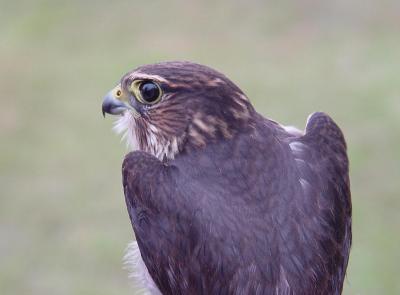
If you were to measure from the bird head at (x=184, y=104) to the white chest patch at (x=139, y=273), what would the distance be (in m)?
0.60

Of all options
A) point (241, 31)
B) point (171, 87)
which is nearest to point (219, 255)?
point (171, 87)

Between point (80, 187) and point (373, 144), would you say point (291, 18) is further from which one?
point (80, 187)

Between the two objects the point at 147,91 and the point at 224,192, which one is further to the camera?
the point at 147,91

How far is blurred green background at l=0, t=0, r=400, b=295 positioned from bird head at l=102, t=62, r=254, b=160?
4.49 metres

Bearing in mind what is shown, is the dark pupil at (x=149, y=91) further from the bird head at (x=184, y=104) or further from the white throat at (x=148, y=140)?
the white throat at (x=148, y=140)

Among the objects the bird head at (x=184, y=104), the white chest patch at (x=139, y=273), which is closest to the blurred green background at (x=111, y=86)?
the white chest patch at (x=139, y=273)

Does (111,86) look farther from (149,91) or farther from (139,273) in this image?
(149,91)

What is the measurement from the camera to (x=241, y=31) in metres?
14.0

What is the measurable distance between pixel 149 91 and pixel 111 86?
771 centimetres

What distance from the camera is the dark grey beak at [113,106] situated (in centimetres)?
493

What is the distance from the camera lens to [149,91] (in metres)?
4.79

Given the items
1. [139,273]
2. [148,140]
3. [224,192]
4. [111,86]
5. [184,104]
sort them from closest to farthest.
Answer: [224,192] < [184,104] < [148,140] < [139,273] < [111,86]

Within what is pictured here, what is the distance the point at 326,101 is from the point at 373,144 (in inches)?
49.6

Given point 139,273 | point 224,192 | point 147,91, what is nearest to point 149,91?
point 147,91
